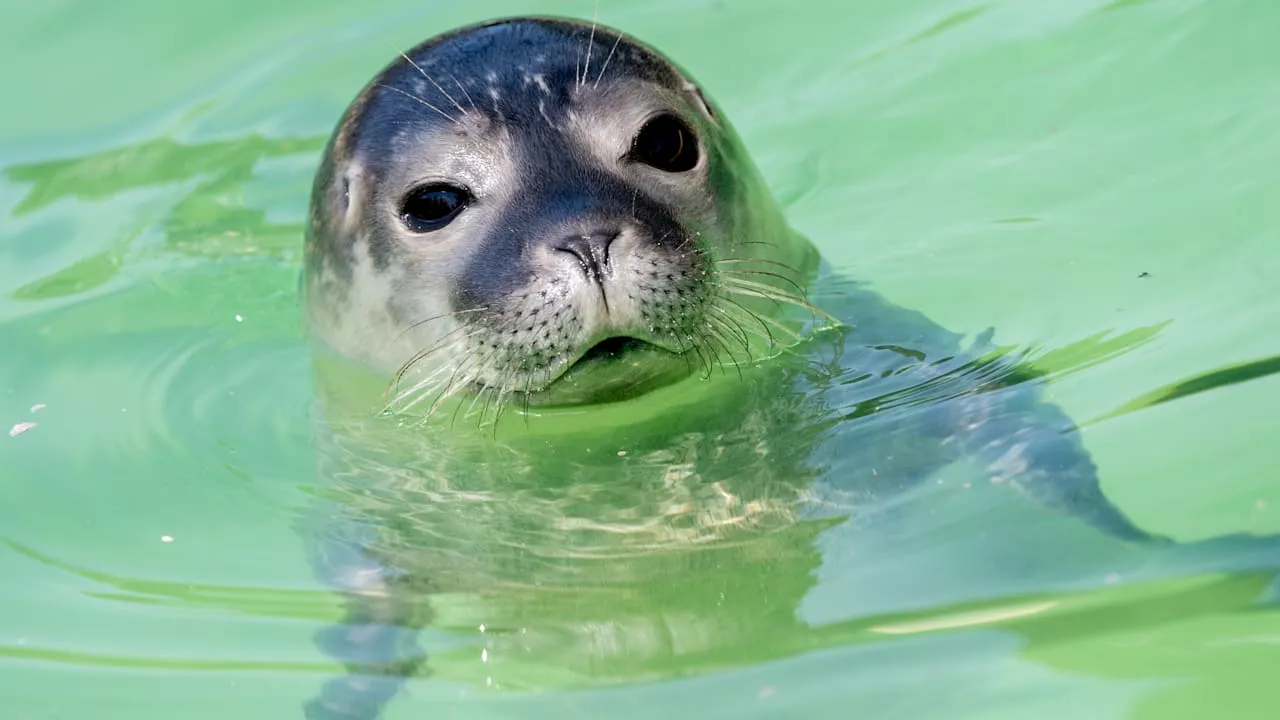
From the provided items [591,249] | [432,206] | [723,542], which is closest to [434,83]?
[432,206]

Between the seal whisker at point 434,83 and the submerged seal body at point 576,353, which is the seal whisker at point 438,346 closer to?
the submerged seal body at point 576,353

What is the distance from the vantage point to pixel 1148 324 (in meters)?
3.55

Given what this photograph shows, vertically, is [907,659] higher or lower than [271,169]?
lower

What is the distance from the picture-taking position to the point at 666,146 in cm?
343

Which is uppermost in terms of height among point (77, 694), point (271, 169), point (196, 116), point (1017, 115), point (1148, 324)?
point (196, 116)

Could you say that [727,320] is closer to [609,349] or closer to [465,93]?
[609,349]

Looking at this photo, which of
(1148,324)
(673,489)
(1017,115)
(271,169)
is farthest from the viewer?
(271,169)

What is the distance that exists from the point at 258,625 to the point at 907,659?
109 cm

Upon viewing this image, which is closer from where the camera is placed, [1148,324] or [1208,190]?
[1148,324]

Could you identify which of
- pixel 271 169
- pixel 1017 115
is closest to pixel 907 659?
pixel 1017 115

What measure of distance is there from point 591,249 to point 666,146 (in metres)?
0.57

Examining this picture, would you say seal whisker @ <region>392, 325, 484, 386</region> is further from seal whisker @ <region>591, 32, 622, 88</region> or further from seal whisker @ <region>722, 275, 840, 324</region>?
seal whisker @ <region>591, 32, 622, 88</region>

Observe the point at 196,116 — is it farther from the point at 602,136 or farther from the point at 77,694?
the point at 77,694

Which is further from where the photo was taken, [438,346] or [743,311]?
[743,311]
